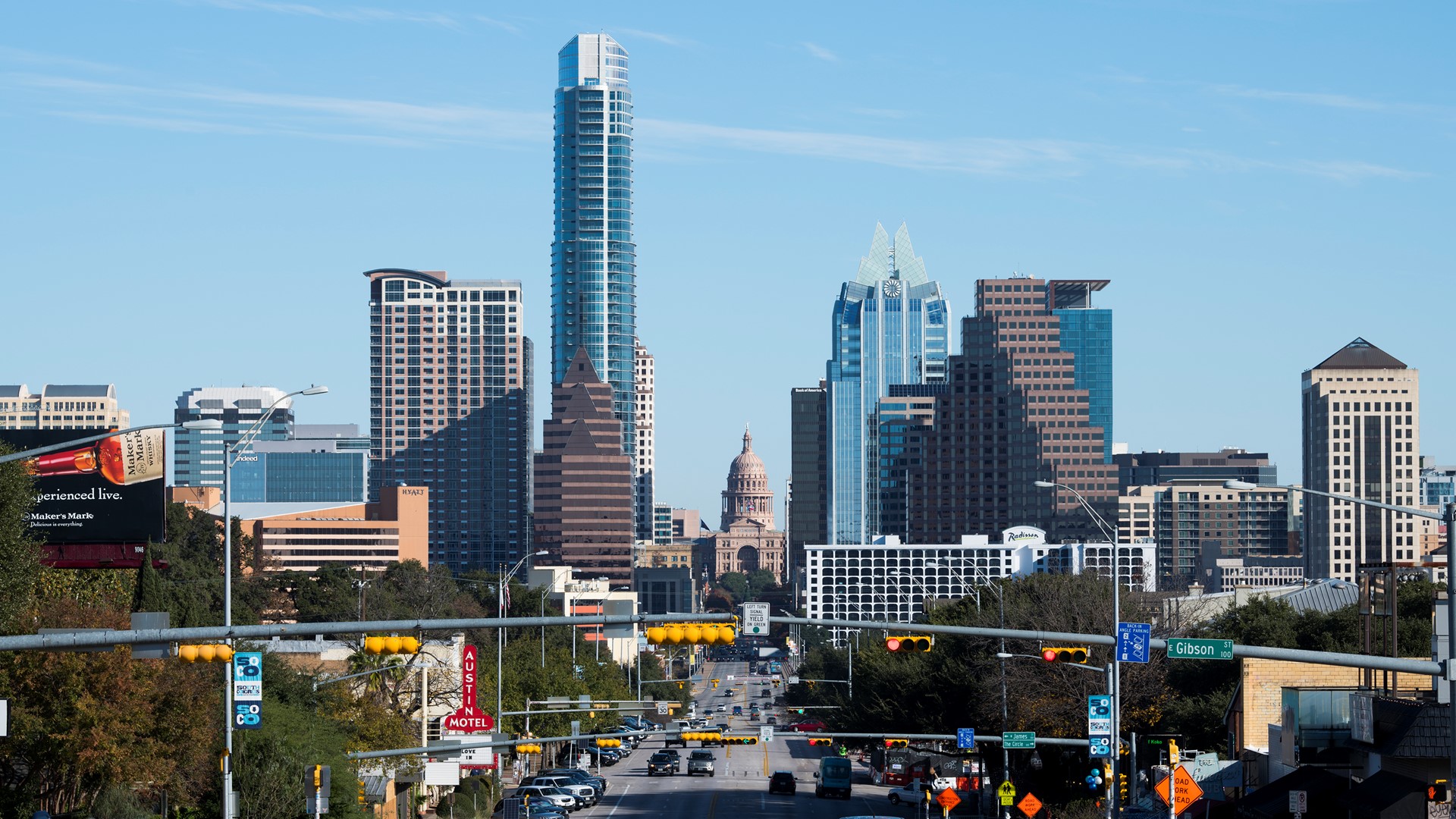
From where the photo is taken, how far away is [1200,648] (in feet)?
98.7

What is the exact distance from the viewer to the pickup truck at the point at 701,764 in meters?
104

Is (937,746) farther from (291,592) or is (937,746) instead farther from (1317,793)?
(291,592)

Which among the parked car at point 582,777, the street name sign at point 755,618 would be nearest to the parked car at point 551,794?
the parked car at point 582,777

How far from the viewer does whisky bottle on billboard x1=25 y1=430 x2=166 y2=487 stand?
80062 millimetres

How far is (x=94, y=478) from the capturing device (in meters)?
80.6

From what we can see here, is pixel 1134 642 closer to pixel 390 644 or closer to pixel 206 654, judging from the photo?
pixel 390 644

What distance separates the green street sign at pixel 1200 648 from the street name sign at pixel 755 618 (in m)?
7.59

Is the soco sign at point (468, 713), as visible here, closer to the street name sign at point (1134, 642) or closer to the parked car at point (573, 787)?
the parked car at point (573, 787)

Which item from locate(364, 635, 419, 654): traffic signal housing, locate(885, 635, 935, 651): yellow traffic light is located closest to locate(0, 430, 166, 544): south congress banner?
locate(885, 635, 935, 651): yellow traffic light

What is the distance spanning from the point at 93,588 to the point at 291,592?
72.0m

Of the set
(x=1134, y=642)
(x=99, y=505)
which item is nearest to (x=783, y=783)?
(x=99, y=505)

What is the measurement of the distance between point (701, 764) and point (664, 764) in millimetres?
3222

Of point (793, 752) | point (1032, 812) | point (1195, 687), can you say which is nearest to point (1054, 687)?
point (1195, 687)

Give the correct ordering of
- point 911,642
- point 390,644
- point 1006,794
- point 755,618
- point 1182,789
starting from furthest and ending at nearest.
Answer: point 1006,794 < point 1182,789 < point 911,642 < point 755,618 < point 390,644
